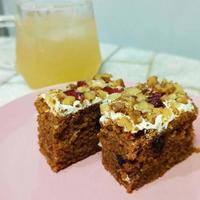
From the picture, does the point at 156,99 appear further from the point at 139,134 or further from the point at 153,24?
the point at 153,24

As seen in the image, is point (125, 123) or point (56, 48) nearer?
point (125, 123)

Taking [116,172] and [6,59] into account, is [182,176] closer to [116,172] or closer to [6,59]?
[116,172]

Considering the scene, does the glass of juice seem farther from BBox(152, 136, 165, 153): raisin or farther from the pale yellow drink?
BBox(152, 136, 165, 153): raisin

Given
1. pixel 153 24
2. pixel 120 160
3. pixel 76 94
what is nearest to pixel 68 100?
pixel 76 94

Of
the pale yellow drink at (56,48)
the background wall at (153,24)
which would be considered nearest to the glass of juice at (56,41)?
the pale yellow drink at (56,48)

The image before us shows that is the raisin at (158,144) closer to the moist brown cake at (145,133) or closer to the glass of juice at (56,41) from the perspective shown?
the moist brown cake at (145,133)

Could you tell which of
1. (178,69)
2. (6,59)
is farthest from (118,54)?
(6,59)
